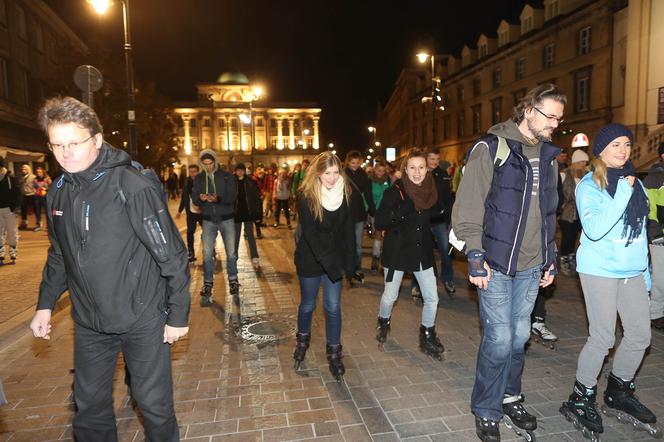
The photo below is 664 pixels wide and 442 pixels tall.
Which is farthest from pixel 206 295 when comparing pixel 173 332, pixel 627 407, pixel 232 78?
pixel 232 78

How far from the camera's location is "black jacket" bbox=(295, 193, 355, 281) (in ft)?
13.9

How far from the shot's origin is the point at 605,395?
376cm

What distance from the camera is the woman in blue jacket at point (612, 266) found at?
134 inches

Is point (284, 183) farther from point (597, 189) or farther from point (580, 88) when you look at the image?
point (580, 88)

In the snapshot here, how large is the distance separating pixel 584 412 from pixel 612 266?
1070 mm

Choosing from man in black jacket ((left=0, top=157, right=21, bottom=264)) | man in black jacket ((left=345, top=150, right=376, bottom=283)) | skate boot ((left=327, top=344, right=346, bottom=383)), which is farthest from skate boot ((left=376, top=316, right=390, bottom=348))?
man in black jacket ((left=0, top=157, right=21, bottom=264))

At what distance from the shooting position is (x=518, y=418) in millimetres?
3482

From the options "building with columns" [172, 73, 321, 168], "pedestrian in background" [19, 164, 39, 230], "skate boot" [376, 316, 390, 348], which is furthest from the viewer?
"building with columns" [172, 73, 321, 168]

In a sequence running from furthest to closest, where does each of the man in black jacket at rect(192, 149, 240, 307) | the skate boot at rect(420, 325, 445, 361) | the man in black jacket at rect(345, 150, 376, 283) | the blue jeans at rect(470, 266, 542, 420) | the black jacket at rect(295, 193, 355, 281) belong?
the man in black jacket at rect(345, 150, 376, 283)
the man in black jacket at rect(192, 149, 240, 307)
the skate boot at rect(420, 325, 445, 361)
the black jacket at rect(295, 193, 355, 281)
the blue jeans at rect(470, 266, 542, 420)

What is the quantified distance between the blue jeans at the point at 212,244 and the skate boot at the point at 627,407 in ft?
17.9

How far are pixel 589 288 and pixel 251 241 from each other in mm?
7594

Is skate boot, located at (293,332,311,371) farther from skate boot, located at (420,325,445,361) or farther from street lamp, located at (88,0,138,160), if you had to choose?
street lamp, located at (88,0,138,160)

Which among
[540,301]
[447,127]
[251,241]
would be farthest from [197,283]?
[447,127]

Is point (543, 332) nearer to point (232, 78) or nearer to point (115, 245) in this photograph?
point (115, 245)
